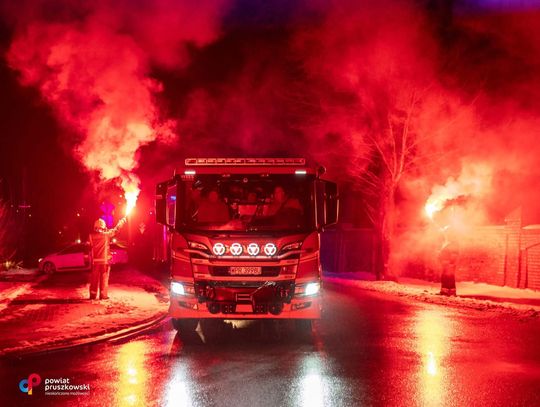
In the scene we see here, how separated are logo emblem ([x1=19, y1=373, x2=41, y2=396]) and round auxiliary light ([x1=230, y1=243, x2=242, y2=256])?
3367mm

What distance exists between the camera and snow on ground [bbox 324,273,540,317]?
1575cm

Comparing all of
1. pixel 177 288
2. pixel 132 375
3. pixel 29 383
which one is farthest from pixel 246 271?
pixel 29 383

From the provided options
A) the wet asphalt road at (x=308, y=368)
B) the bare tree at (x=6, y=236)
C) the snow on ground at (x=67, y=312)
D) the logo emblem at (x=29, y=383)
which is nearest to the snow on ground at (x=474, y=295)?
the wet asphalt road at (x=308, y=368)

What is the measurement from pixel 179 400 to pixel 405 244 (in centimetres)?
2124

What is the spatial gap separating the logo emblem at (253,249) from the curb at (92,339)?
3.14 metres

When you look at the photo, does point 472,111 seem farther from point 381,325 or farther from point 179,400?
point 179,400

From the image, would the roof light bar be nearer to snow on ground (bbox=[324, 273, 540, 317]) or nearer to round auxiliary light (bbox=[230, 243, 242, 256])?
round auxiliary light (bbox=[230, 243, 242, 256])

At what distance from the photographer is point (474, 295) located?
18.5 meters

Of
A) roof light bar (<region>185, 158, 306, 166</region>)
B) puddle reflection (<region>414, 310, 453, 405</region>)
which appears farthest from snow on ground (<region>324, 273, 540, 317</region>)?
roof light bar (<region>185, 158, 306, 166</region>)

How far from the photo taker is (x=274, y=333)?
A: 11.4m

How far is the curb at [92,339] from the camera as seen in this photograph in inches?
368

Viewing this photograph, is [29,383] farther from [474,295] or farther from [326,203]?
[474,295]

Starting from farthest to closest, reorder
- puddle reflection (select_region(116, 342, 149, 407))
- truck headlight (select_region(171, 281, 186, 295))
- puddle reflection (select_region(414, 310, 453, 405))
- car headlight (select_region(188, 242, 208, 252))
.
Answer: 1. truck headlight (select_region(171, 281, 186, 295))
2. car headlight (select_region(188, 242, 208, 252))
3. puddle reflection (select_region(414, 310, 453, 405))
4. puddle reflection (select_region(116, 342, 149, 407))

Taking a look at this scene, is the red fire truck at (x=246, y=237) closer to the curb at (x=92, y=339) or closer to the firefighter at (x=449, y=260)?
the curb at (x=92, y=339)
